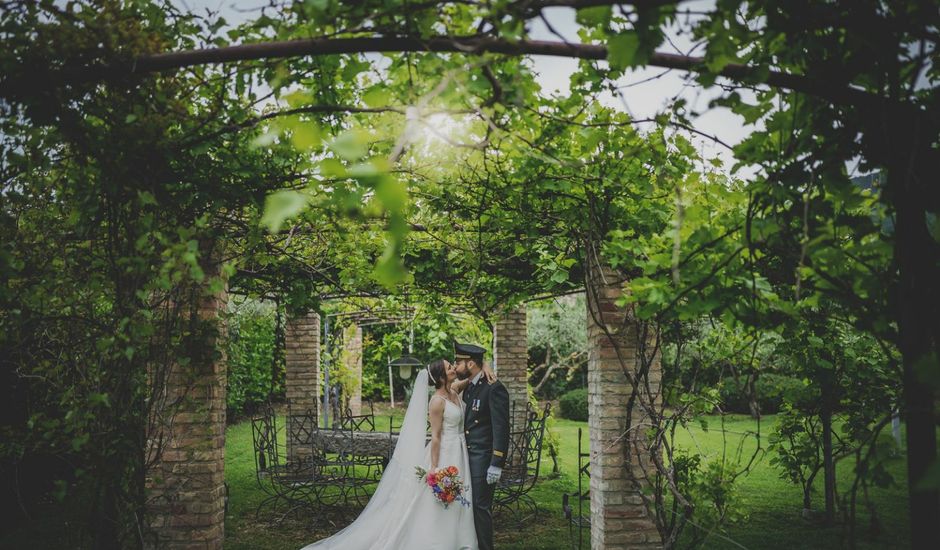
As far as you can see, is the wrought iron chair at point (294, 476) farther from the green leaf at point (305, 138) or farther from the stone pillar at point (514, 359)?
the green leaf at point (305, 138)

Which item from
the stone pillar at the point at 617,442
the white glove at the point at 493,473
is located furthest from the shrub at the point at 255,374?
the stone pillar at the point at 617,442

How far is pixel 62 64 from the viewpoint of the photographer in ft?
7.73

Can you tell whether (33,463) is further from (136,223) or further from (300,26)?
(300,26)

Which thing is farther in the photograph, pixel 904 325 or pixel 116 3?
pixel 116 3

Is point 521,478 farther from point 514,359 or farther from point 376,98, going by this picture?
point 376,98

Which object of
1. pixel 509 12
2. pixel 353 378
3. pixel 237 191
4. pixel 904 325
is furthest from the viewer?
pixel 353 378

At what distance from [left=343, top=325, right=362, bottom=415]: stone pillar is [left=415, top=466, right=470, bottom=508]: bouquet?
24.9 feet

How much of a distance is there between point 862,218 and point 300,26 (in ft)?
7.49

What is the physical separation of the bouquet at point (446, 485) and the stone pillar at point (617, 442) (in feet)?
4.55

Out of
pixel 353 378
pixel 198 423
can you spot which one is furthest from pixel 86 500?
pixel 353 378

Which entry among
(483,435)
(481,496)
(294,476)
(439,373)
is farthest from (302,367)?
(481,496)

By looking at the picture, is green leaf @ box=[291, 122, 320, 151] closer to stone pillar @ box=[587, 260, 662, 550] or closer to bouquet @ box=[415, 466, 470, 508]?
stone pillar @ box=[587, 260, 662, 550]

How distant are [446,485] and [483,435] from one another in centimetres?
60

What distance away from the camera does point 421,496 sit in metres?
5.89
